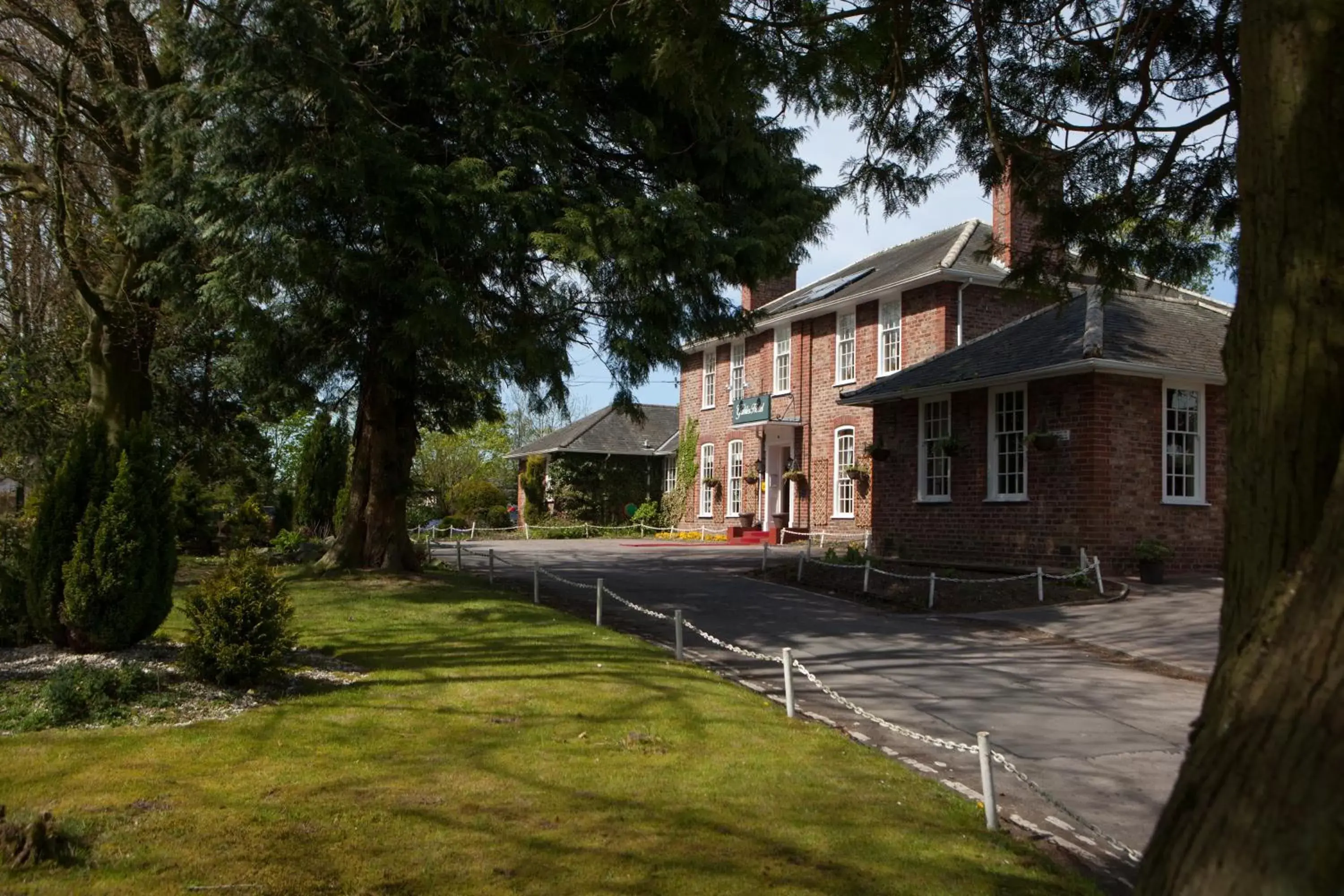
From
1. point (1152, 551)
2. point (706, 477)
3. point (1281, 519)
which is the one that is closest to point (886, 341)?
point (706, 477)

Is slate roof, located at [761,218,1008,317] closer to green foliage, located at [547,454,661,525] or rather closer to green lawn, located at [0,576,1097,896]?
green foliage, located at [547,454,661,525]

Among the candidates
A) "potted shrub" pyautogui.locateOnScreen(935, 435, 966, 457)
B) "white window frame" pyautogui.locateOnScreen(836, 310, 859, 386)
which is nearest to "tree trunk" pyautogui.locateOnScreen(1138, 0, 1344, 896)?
"potted shrub" pyautogui.locateOnScreen(935, 435, 966, 457)

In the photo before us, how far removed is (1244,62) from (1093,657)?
10.1m

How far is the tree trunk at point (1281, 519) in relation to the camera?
2410 mm

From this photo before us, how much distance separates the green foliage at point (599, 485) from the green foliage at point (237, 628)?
33.1 meters

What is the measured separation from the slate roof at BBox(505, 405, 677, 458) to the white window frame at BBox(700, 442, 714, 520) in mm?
5768

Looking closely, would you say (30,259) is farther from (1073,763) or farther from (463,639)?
(1073,763)

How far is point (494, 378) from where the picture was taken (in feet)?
51.2

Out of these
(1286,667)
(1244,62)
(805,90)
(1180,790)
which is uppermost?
(805,90)

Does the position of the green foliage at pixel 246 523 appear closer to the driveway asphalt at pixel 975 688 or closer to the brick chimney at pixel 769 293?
the driveway asphalt at pixel 975 688

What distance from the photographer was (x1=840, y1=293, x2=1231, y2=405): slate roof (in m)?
18.5

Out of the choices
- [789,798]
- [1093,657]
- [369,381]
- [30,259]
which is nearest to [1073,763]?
[789,798]

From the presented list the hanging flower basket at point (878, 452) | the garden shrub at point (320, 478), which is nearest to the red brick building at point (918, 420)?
the hanging flower basket at point (878, 452)

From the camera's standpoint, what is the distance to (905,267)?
2864cm
